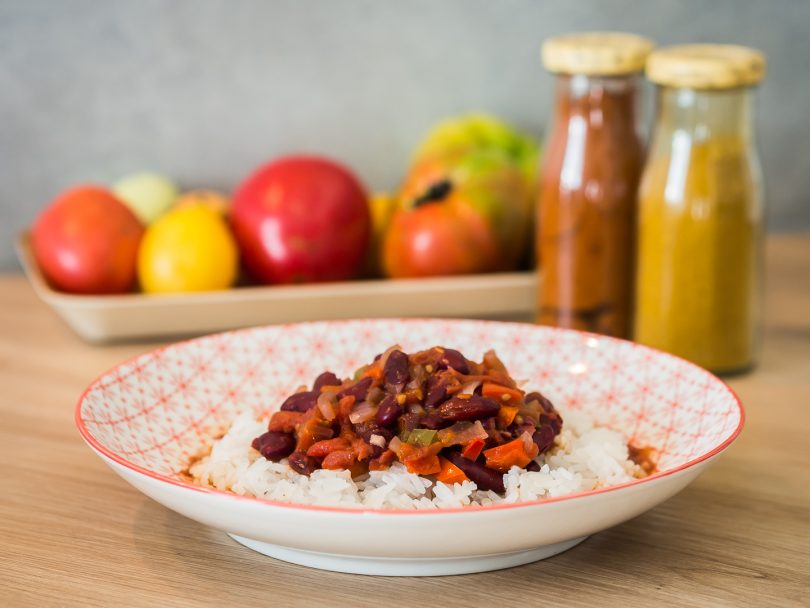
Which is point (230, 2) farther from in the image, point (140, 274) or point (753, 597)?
point (753, 597)

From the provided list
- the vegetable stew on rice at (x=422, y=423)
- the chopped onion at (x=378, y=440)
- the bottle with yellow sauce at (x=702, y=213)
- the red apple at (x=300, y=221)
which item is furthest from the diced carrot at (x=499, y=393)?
the red apple at (x=300, y=221)

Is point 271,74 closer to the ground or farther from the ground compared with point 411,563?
farther from the ground

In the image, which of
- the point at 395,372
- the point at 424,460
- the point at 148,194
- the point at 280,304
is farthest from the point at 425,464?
the point at 148,194

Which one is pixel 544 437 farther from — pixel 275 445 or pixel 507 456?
pixel 275 445

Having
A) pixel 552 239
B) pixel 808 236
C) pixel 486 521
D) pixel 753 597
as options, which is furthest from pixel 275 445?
A: pixel 808 236

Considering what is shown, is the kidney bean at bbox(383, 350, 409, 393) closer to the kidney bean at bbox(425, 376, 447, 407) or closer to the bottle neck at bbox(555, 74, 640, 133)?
the kidney bean at bbox(425, 376, 447, 407)
